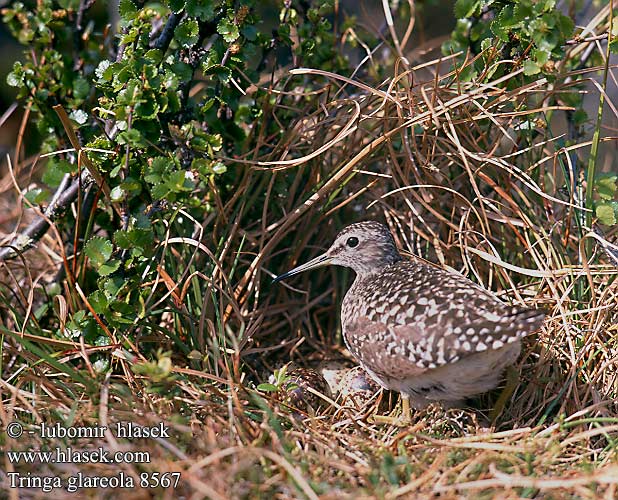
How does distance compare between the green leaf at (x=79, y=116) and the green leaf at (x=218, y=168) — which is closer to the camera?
the green leaf at (x=218, y=168)

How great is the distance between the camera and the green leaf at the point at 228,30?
3.01 metres

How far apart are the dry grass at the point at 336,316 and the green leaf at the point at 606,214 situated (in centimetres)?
14

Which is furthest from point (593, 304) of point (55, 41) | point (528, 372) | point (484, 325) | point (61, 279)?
point (55, 41)

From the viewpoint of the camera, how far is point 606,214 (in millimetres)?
3174

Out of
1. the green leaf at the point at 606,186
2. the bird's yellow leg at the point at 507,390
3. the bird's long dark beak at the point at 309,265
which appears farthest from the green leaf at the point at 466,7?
the bird's yellow leg at the point at 507,390

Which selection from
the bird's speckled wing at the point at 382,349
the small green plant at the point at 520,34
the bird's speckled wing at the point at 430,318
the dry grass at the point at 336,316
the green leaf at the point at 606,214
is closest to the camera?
the dry grass at the point at 336,316

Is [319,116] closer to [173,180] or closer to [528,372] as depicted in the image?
[173,180]

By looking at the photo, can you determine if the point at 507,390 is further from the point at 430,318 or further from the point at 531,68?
the point at 531,68

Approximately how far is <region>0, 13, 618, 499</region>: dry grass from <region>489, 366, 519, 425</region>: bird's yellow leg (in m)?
0.06

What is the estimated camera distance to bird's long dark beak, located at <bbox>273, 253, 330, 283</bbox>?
3432 millimetres

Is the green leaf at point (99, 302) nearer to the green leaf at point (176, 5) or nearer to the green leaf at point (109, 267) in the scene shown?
the green leaf at point (109, 267)

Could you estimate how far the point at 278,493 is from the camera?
7.65 ft

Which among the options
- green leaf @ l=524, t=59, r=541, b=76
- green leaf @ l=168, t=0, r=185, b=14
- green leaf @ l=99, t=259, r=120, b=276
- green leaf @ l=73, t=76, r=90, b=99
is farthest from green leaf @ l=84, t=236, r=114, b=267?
green leaf @ l=524, t=59, r=541, b=76

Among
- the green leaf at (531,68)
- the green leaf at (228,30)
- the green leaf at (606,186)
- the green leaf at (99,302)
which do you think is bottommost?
the green leaf at (99,302)
